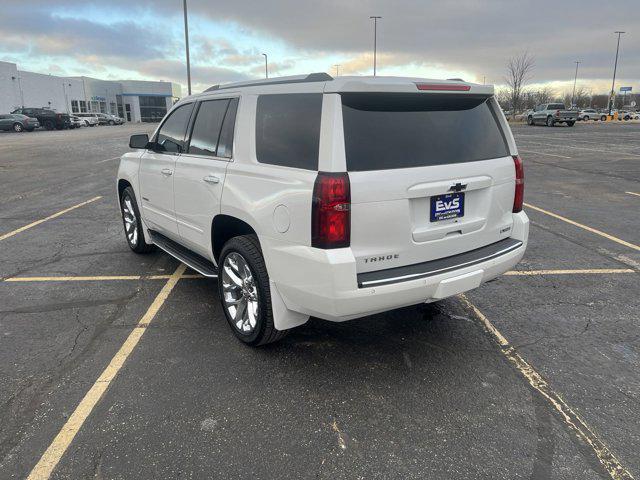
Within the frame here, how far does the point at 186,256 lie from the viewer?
4.63 m

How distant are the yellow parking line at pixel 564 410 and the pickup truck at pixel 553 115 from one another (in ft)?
141

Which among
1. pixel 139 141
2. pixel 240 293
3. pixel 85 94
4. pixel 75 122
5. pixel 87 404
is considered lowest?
pixel 87 404

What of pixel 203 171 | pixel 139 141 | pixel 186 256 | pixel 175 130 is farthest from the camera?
pixel 139 141

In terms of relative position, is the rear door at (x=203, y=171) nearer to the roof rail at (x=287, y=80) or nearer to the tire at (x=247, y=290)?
the roof rail at (x=287, y=80)

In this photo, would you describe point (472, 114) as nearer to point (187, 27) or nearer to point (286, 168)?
point (286, 168)

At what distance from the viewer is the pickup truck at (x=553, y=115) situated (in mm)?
41000

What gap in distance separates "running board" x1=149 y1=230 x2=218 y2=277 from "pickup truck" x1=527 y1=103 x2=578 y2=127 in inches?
1703

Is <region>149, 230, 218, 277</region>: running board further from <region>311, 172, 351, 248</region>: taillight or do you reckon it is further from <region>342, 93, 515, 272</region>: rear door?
<region>342, 93, 515, 272</region>: rear door

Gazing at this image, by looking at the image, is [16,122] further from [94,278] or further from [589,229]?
[589,229]

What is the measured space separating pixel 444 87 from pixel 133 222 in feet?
13.8

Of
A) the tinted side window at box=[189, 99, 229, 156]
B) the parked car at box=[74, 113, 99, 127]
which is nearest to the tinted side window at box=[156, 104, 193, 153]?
the tinted side window at box=[189, 99, 229, 156]

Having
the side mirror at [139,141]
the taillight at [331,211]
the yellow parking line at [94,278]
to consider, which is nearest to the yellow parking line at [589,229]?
the taillight at [331,211]

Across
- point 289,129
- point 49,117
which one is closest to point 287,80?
point 289,129

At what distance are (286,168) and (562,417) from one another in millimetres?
2251
